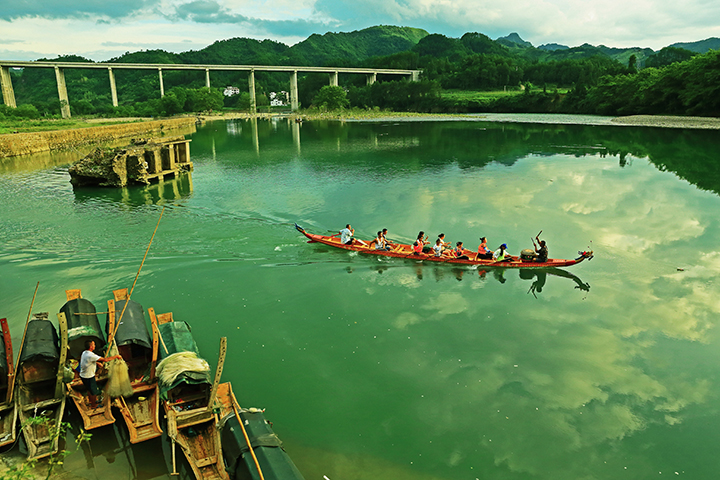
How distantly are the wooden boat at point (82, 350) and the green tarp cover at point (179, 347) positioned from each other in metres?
1.33

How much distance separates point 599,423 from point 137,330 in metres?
11.9

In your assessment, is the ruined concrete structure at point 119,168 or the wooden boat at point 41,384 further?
the ruined concrete structure at point 119,168

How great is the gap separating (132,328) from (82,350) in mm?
1328

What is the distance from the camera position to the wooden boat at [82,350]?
9875mm

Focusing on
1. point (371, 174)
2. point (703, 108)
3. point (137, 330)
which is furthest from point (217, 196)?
point (703, 108)

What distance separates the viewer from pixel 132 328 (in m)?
11.8

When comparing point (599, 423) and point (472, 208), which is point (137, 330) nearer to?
point (599, 423)

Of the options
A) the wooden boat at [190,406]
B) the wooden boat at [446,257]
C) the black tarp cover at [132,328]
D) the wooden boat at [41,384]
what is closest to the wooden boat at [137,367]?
the black tarp cover at [132,328]

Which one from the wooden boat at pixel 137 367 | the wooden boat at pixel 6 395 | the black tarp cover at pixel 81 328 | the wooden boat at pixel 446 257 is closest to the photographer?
the wooden boat at pixel 6 395

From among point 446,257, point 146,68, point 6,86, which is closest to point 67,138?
point 446,257

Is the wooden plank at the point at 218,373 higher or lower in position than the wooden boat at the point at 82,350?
higher

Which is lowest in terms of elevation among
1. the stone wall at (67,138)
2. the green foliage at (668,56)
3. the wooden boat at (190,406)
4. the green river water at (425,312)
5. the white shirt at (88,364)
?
the green river water at (425,312)

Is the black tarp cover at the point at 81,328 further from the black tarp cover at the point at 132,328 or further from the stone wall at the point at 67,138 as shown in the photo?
the stone wall at the point at 67,138

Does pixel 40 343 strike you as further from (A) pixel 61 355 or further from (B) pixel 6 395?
(A) pixel 61 355
